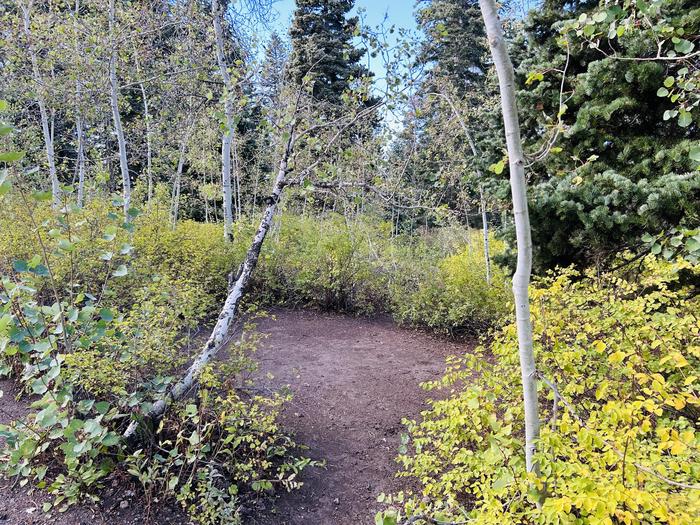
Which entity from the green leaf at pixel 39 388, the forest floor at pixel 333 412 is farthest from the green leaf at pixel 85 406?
the forest floor at pixel 333 412

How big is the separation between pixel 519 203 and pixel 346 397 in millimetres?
2895

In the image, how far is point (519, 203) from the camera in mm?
1191

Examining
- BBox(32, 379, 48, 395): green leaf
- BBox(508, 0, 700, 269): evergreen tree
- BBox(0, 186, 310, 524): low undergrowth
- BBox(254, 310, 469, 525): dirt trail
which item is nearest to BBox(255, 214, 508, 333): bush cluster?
BBox(254, 310, 469, 525): dirt trail

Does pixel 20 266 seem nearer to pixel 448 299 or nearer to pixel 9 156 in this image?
pixel 9 156

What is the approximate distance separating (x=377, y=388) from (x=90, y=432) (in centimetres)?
260

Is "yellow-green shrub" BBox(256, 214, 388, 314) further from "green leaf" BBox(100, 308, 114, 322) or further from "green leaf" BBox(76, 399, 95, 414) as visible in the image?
"green leaf" BBox(76, 399, 95, 414)

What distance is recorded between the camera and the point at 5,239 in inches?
167

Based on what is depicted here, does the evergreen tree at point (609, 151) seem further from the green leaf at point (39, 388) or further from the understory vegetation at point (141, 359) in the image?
the green leaf at point (39, 388)

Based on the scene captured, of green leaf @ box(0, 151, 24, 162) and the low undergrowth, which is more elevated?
green leaf @ box(0, 151, 24, 162)

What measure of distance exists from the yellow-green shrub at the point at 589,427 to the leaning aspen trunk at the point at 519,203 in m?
A: 0.10

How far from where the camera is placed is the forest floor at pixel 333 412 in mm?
1994

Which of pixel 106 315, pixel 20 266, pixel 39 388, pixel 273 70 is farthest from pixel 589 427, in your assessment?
pixel 273 70

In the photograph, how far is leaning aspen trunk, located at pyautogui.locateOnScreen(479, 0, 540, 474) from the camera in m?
1.11

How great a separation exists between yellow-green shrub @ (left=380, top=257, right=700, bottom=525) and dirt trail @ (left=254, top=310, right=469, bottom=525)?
0.37 meters
